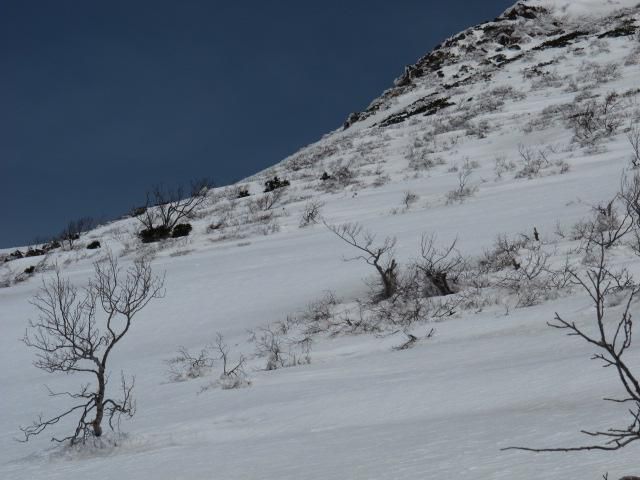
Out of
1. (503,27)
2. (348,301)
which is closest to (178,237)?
(348,301)

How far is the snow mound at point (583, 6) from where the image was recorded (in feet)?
140

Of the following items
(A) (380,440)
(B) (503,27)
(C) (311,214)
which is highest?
(B) (503,27)

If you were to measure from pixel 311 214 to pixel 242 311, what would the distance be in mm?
5163

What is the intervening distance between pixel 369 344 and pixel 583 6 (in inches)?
1838

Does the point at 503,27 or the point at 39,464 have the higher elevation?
the point at 503,27

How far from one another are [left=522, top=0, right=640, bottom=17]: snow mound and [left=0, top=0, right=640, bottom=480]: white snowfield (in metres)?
23.5

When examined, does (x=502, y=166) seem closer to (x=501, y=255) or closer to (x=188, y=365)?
(x=501, y=255)

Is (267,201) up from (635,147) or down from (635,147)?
up

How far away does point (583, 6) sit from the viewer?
145ft

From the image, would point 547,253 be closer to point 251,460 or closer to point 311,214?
point 251,460

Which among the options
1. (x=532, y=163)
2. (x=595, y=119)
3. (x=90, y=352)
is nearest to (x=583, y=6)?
(x=595, y=119)

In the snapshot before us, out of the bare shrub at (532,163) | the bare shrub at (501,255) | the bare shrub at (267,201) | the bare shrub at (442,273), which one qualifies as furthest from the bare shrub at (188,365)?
the bare shrub at (267,201)

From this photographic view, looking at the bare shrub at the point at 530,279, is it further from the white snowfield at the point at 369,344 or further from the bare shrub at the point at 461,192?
the bare shrub at the point at 461,192

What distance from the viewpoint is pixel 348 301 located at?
825 cm
